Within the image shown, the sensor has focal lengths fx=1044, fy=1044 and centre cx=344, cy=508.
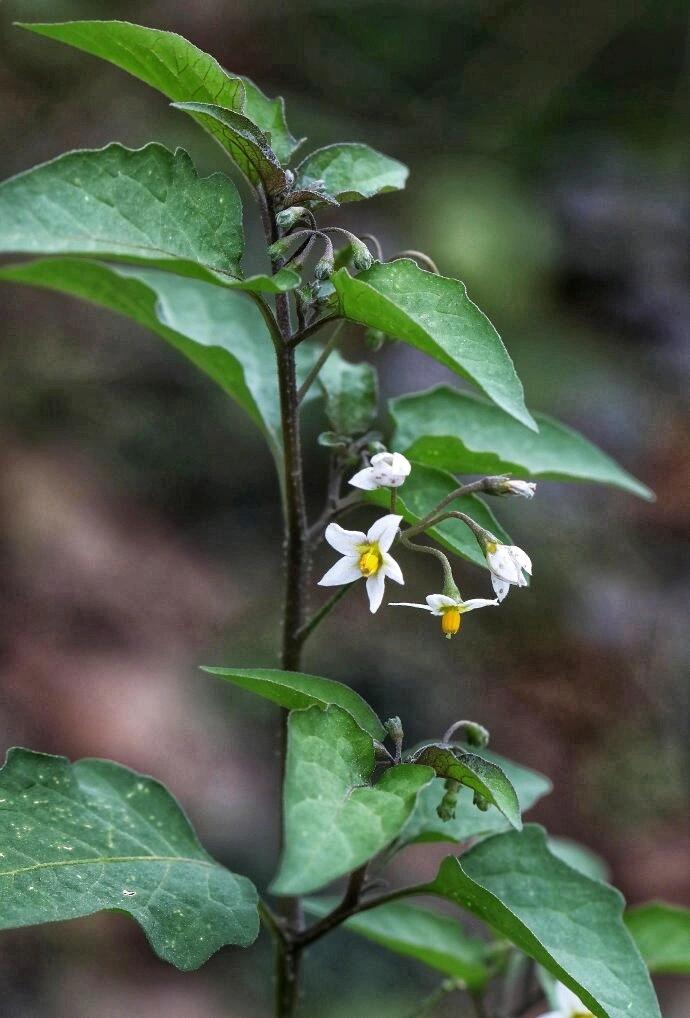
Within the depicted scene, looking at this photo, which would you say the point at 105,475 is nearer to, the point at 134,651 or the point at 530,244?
the point at 134,651

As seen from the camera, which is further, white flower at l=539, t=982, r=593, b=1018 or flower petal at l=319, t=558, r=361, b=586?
white flower at l=539, t=982, r=593, b=1018

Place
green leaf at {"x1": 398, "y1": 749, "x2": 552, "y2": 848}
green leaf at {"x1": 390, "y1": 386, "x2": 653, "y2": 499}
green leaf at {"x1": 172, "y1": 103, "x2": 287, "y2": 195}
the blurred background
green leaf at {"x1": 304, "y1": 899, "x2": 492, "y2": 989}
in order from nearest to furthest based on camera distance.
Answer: green leaf at {"x1": 172, "y1": 103, "x2": 287, "y2": 195} < green leaf at {"x1": 398, "y1": 749, "x2": 552, "y2": 848} < green leaf at {"x1": 390, "y1": 386, "x2": 653, "y2": 499} < green leaf at {"x1": 304, "y1": 899, "x2": 492, "y2": 989} < the blurred background

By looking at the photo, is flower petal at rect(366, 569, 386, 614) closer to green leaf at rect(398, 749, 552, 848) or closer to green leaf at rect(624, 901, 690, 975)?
green leaf at rect(398, 749, 552, 848)

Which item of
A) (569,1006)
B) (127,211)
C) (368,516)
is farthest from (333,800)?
(368,516)

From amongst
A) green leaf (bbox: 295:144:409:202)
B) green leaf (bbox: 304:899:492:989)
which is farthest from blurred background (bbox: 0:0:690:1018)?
green leaf (bbox: 295:144:409:202)

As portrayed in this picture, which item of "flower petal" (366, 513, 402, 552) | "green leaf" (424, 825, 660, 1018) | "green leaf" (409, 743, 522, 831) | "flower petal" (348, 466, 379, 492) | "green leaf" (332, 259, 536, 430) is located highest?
"green leaf" (332, 259, 536, 430)

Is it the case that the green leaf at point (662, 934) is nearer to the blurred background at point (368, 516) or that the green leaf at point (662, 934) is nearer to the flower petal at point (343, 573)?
the flower petal at point (343, 573)
